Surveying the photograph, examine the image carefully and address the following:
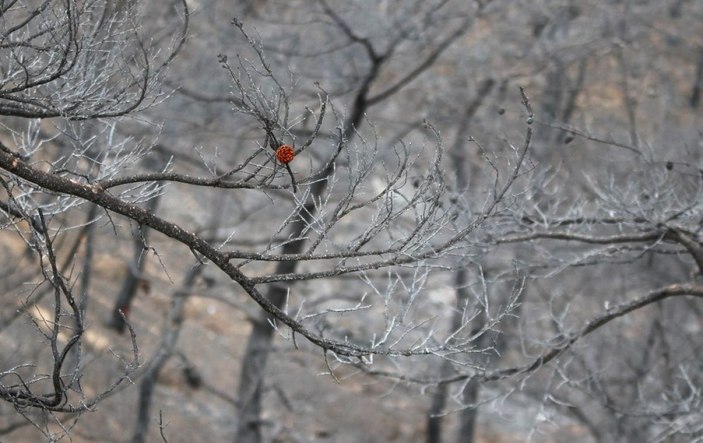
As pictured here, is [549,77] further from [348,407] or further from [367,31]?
[348,407]

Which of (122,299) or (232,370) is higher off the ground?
(122,299)

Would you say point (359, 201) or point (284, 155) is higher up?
point (359, 201)

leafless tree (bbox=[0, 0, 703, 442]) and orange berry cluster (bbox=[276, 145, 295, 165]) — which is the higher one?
leafless tree (bbox=[0, 0, 703, 442])

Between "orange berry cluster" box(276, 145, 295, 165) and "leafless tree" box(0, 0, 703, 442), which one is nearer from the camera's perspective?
"orange berry cluster" box(276, 145, 295, 165)

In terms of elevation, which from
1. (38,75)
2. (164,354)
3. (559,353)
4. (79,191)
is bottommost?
(559,353)

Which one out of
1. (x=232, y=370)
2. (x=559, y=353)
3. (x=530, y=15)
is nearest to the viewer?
(x=559, y=353)

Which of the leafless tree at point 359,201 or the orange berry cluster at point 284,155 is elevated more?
the leafless tree at point 359,201

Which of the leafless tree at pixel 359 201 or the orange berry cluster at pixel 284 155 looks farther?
the leafless tree at pixel 359 201

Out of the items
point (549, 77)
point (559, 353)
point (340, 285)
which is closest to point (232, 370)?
point (340, 285)

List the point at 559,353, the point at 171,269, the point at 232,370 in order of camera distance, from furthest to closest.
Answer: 1. the point at 171,269
2. the point at 232,370
3. the point at 559,353

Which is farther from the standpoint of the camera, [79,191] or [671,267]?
[671,267]

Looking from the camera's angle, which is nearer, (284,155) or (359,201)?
(284,155)
